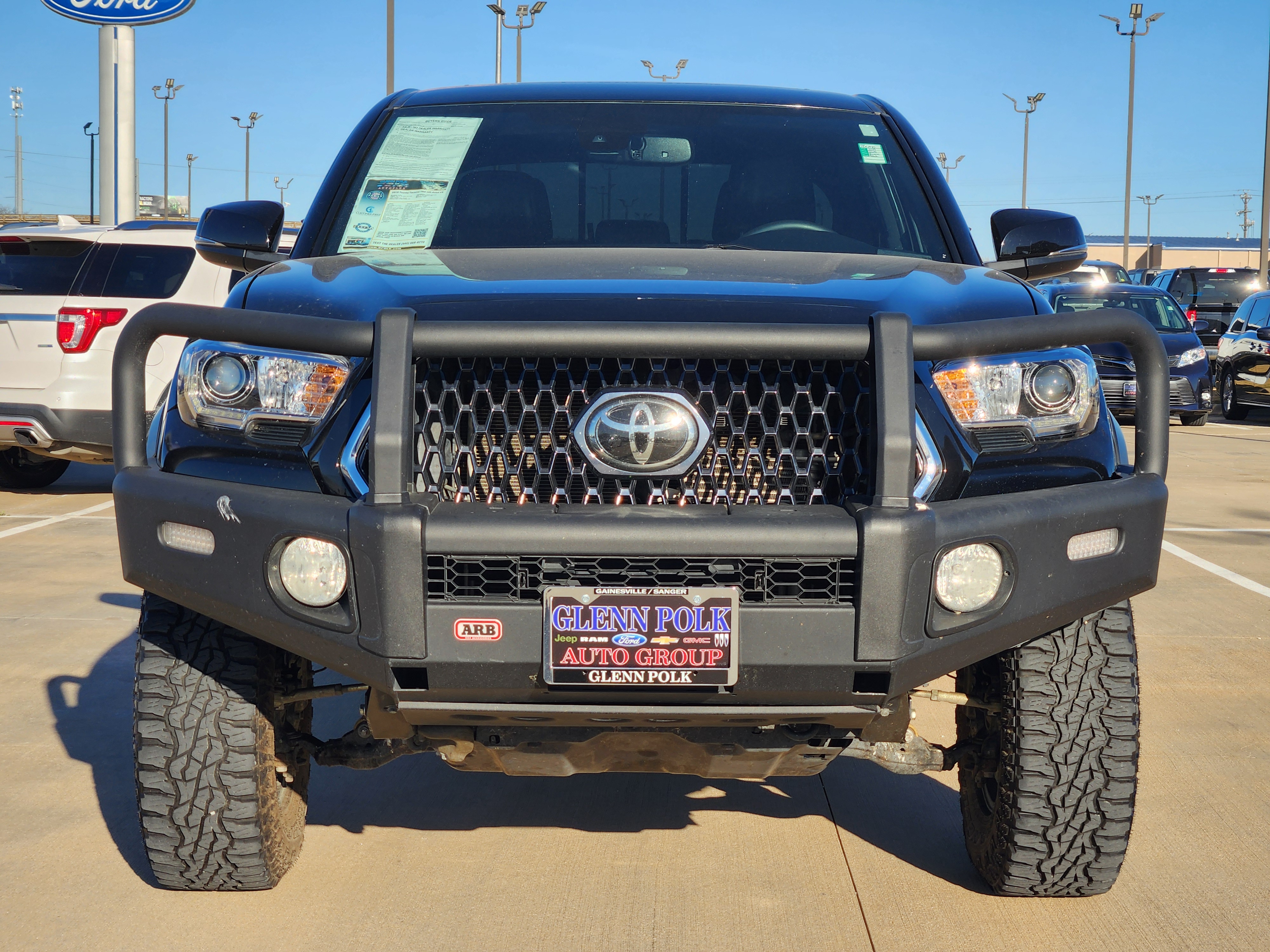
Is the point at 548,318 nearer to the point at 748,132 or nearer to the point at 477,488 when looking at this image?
the point at 477,488

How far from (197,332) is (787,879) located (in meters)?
1.81

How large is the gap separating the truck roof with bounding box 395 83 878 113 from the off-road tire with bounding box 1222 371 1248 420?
15120mm

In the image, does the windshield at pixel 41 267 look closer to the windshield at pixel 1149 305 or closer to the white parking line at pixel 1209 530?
the white parking line at pixel 1209 530

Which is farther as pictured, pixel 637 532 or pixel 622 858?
pixel 622 858

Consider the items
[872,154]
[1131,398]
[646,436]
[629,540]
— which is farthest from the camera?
[1131,398]

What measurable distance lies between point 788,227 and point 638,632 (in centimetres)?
160

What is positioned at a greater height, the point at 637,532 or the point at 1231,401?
the point at 637,532

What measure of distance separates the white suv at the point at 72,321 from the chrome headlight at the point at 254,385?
6.24 m

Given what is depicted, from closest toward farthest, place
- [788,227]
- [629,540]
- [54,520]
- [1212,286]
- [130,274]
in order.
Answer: [629,540]
[788,227]
[54,520]
[130,274]
[1212,286]

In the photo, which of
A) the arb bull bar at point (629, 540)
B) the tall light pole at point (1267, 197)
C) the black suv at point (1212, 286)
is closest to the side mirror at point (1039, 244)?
the arb bull bar at point (629, 540)

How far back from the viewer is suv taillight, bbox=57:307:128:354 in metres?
8.55

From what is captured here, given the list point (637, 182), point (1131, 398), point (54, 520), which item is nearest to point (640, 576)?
point (637, 182)

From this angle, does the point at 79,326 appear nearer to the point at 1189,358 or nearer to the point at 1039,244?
the point at 1039,244

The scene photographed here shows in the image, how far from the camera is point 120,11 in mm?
14938
